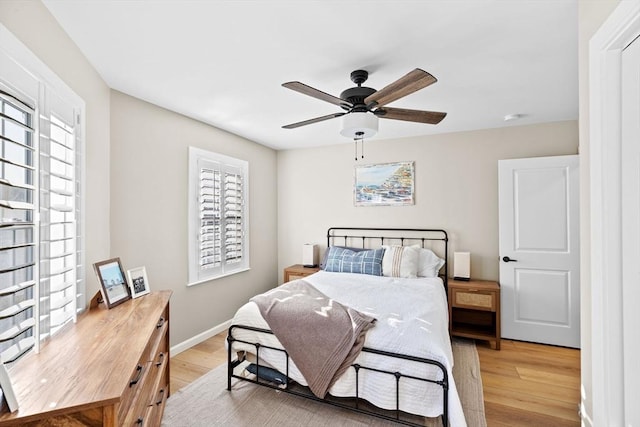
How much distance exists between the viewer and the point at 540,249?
352 centimetres

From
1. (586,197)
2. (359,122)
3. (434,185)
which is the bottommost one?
(586,197)

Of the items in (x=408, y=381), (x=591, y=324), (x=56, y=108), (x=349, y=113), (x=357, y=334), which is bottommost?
(x=408, y=381)

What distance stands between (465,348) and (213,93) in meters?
3.65

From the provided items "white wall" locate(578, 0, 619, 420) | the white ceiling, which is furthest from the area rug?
the white ceiling

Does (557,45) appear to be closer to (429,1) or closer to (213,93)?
(429,1)

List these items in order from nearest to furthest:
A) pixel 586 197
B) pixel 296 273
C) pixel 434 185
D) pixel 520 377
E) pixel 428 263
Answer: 1. pixel 586 197
2. pixel 520 377
3. pixel 428 263
4. pixel 434 185
5. pixel 296 273

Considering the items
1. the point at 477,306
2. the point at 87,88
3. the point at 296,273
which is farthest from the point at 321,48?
the point at 477,306

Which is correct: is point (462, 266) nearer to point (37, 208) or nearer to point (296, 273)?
point (296, 273)

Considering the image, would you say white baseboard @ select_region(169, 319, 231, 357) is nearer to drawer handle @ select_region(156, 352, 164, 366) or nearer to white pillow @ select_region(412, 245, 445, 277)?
drawer handle @ select_region(156, 352, 164, 366)

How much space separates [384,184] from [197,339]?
306 centimetres

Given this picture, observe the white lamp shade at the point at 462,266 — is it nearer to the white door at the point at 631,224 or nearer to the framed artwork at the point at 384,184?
the framed artwork at the point at 384,184

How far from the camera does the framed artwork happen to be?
4281mm

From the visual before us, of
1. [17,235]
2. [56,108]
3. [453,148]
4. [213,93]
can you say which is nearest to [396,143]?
[453,148]

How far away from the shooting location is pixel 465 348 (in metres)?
3.43
